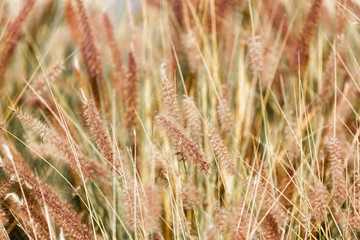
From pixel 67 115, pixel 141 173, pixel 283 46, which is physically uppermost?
pixel 283 46

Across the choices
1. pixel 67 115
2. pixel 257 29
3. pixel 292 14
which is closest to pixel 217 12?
pixel 257 29

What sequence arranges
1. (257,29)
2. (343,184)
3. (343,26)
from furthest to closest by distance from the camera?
(257,29) → (343,26) → (343,184)

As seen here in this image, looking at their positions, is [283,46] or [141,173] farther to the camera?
[283,46]

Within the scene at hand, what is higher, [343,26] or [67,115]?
[343,26]

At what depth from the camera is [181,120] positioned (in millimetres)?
723

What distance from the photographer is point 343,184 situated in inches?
28.7

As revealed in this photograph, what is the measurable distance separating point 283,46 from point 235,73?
0.46 ft

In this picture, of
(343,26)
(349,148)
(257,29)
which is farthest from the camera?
(257,29)

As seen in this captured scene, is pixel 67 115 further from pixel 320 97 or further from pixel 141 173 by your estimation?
pixel 320 97

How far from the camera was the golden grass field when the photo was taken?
710 millimetres

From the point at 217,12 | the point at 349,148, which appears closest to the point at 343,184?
the point at 349,148

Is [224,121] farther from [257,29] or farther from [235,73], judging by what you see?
[257,29]

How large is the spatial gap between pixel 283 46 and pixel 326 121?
0.22 meters

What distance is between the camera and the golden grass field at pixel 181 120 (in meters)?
0.71
